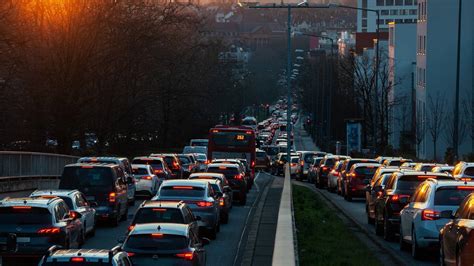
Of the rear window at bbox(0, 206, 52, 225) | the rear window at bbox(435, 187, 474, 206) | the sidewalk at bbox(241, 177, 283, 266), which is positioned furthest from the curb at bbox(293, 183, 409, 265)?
the rear window at bbox(0, 206, 52, 225)

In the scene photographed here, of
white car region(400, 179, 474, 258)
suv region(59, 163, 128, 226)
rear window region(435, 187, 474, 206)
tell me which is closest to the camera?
white car region(400, 179, 474, 258)

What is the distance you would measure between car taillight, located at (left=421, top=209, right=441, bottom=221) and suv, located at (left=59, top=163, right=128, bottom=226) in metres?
12.0

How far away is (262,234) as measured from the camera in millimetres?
30625

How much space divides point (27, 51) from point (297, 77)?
135 meters

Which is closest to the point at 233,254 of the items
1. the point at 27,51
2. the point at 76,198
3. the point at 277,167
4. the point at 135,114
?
the point at 76,198

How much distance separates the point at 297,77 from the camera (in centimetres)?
19412

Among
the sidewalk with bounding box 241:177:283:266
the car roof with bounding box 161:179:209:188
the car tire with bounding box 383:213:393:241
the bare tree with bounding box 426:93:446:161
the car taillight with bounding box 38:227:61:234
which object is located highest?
the bare tree with bounding box 426:93:446:161

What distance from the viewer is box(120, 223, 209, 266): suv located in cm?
1834

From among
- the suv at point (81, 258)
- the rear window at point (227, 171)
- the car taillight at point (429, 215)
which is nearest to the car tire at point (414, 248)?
the car taillight at point (429, 215)

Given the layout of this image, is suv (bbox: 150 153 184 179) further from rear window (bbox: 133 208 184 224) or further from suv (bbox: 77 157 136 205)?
rear window (bbox: 133 208 184 224)

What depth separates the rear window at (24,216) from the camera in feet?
75.0

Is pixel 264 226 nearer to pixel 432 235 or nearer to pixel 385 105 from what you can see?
pixel 432 235

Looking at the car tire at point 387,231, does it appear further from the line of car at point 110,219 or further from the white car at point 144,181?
the white car at point 144,181

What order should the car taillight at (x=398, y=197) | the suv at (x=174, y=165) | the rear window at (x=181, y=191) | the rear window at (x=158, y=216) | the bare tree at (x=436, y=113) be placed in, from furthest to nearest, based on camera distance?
1. the bare tree at (x=436, y=113)
2. the suv at (x=174, y=165)
3. the rear window at (x=181, y=191)
4. the car taillight at (x=398, y=197)
5. the rear window at (x=158, y=216)
